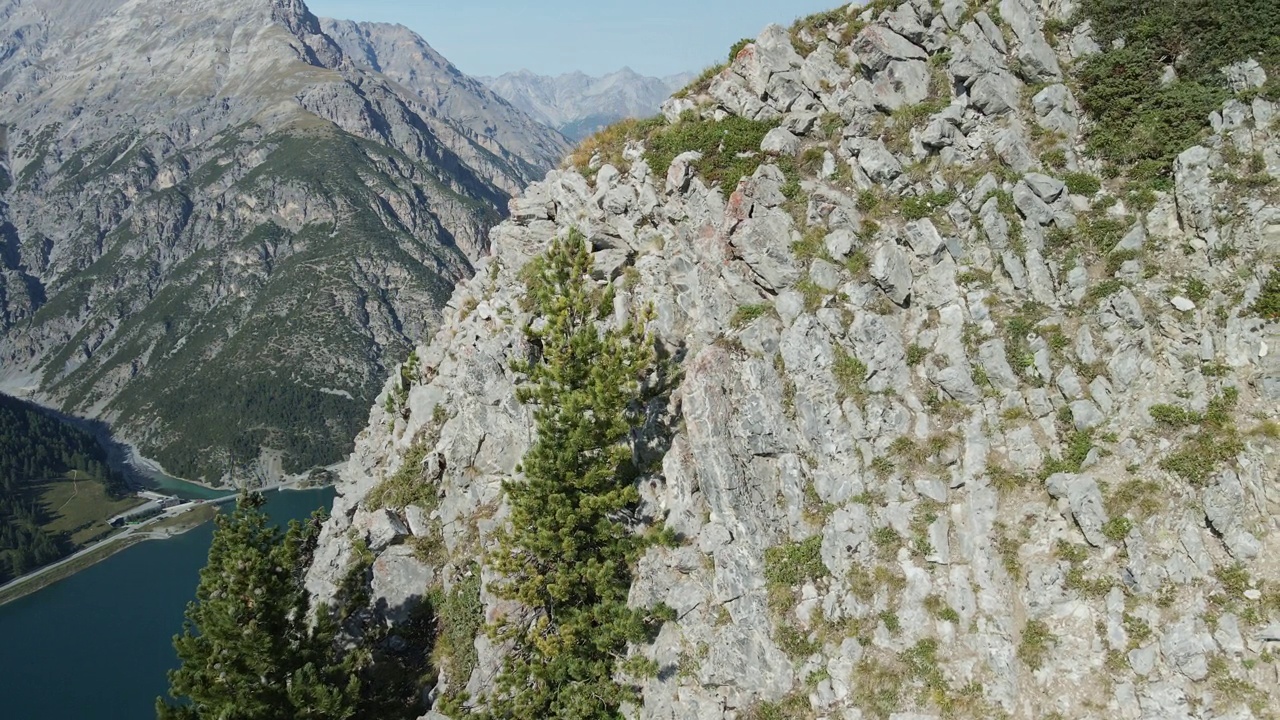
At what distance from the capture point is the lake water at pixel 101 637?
119 metres

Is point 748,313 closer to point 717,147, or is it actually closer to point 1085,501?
point 717,147

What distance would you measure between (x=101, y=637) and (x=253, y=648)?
170 metres

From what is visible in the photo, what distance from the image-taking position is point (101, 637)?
14412 centimetres

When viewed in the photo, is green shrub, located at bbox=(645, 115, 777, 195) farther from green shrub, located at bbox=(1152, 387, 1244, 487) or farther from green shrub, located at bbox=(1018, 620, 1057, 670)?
green shrub, located at bbox=(1018, 620, 1057, 670)

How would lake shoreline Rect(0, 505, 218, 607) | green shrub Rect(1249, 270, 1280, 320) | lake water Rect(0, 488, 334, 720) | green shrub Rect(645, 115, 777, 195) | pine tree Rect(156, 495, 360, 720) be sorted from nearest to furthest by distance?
green shrub Rect(1249, 270, 1280, 320), pine tree Rect(156, 495, 360, 720), green shrub Rect(645, 115, 777, 195), lake water Rect(0, 488, 334, 720), lake shoreline Rect(0, 505, 218, 607)

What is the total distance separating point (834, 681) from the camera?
71.2 ft

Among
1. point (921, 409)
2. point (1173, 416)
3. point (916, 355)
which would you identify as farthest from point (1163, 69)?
point (921, 409)

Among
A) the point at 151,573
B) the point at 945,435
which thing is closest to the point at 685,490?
the point at 945,435

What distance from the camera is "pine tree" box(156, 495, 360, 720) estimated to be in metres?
24.3

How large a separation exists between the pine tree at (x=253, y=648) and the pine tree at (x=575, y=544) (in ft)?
24.9

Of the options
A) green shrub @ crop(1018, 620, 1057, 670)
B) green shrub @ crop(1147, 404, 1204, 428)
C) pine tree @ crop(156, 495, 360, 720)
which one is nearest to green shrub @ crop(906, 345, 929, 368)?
green shrub @ crop(1147, 404, 1204, 428)

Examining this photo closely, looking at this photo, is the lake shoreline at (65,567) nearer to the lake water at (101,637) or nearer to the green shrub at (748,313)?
the lake water at (101,637)

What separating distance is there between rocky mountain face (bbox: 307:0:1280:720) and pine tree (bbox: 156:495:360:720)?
4253 millimetres

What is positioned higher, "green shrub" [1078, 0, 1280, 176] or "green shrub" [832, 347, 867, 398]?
"green shrub" [1078, 0, 1280, 176]
